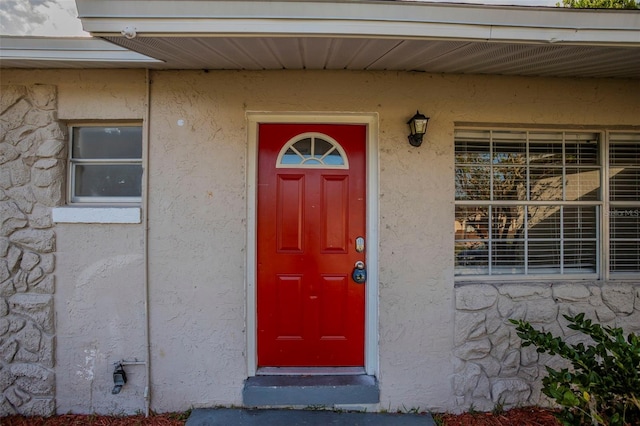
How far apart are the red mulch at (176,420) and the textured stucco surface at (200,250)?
0.08 meters

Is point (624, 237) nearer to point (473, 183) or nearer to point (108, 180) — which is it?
point (473, 183)

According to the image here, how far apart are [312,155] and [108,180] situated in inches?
73.3

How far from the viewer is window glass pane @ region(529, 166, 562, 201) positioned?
3.18 meters

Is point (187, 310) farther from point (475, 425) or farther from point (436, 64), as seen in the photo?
point (436, 64)

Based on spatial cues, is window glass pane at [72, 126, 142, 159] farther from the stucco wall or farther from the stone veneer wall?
the stone veneer wall

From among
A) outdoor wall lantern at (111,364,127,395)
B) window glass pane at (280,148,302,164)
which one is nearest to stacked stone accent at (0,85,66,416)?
outdoor wall lantern at (111,364,127,395)

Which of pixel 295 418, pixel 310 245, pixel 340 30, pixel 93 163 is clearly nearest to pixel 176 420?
pixel 295 418

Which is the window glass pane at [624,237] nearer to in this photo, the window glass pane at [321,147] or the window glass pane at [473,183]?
Answer: the window glass pane at [473,183]

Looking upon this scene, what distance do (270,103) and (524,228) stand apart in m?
2.59

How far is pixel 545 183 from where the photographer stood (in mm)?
3189

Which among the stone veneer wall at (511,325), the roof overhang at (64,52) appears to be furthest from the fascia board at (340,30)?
the stone veneer wall at (511,325)

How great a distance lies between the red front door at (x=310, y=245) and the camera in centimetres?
309

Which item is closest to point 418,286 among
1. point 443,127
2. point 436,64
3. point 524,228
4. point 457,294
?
point 457,294

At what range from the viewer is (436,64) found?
2.76m
